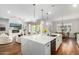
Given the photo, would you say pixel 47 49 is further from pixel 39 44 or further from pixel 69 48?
pixel 69 48

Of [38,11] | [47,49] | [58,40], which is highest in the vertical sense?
[38,11]

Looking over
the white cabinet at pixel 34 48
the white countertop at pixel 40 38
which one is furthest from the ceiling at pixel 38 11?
the white cabinet at pixel 34 48

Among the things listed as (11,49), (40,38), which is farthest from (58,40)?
(11,49)

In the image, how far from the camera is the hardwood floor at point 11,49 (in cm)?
140

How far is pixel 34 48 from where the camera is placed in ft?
4.81

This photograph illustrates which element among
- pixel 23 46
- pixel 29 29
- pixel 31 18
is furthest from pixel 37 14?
pixel 23 46

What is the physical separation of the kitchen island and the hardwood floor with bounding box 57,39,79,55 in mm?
91

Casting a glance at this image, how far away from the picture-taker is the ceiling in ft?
4.59

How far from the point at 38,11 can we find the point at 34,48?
2.21 ft

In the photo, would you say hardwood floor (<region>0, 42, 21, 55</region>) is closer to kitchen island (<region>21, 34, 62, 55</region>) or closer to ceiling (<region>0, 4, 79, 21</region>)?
kitchen island (<region>21, 34, 62, 55</region>)

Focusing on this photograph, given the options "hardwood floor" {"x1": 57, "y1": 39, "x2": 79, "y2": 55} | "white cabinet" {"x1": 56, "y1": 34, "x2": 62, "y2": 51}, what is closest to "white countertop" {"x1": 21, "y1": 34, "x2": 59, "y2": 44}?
"white cabinet" {"x1": 56, "y1": 34, "x2": 62, "y2": 51}
